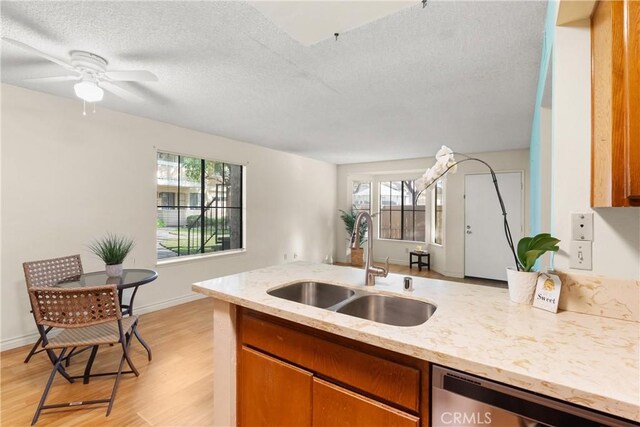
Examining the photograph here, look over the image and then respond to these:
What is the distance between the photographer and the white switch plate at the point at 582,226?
106 centimetres

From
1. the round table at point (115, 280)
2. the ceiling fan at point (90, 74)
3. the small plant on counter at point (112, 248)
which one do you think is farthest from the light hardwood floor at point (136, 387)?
the ceiling fan at point (90, 74)

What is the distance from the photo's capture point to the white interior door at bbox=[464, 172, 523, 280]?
16.6 ft

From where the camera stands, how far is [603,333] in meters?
0.91

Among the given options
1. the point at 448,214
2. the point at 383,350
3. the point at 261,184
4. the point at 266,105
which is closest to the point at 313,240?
the point at 261,184

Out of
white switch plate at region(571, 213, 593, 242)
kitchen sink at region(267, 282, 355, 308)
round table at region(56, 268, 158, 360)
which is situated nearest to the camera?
white switch plate at region(571, 213, 593, 242)

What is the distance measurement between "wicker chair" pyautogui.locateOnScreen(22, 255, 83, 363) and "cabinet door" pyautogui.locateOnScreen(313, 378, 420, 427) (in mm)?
2354

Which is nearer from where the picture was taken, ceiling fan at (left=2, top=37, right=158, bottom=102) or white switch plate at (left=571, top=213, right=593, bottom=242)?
white switch plate at (left=571, top=213, right=593, bottom=242)

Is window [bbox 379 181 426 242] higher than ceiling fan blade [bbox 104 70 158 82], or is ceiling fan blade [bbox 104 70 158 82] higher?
ceiling fan blade [bbox 104 70 158 82]

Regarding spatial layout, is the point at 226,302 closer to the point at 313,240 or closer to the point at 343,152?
the point at 343,152

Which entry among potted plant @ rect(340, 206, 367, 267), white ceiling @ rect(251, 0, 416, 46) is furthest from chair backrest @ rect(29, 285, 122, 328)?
potted plant @ rect(340, 206, 367, 267)

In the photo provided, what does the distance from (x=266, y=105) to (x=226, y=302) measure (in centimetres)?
224

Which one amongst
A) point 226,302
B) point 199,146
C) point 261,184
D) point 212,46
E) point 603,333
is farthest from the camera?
point 261,184

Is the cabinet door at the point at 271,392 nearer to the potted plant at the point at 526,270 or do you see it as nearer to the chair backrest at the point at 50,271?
the potted plant at the point at 526,270

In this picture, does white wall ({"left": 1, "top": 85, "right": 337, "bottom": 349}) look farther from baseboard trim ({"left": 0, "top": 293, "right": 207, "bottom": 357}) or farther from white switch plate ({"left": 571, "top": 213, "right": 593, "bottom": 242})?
white switch plate ({"left": 571, "top": 213, "right": 593, "bottom": 242})
